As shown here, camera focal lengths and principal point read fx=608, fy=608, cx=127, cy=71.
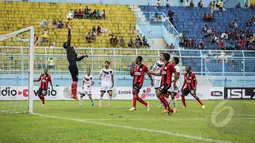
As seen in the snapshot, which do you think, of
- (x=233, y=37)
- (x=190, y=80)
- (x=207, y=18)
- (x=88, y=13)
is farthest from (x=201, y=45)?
(x=190, y=80)

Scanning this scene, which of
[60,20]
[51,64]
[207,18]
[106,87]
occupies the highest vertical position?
[207,18]

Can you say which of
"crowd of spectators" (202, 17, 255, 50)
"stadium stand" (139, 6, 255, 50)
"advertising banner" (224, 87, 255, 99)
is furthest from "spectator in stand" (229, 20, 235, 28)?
"advertising banner" (224, 87, 255, 99)

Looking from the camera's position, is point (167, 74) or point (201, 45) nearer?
point (167, 74)

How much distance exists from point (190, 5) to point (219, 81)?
1738cm

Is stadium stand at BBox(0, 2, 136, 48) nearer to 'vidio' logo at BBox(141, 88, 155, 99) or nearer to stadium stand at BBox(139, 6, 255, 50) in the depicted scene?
stadium stand at BBox(139, 6, 255, 50)

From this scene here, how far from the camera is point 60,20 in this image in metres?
50.8

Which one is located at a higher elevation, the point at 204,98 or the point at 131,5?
the point at 131,5

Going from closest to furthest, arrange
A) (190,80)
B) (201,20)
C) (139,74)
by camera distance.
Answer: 1. (139,74)
2. (190,80)
3. (201,20)

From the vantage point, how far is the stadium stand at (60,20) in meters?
48.8

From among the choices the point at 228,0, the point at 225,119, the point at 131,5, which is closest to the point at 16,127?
the point at 225,119

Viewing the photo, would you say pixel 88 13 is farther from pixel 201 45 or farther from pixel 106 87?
pixel 106 87

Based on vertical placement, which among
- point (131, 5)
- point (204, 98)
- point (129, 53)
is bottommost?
point (204, 98)

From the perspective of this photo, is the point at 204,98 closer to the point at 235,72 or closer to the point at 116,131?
the point at 235,72

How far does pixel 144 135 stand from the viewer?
13.1 meters
